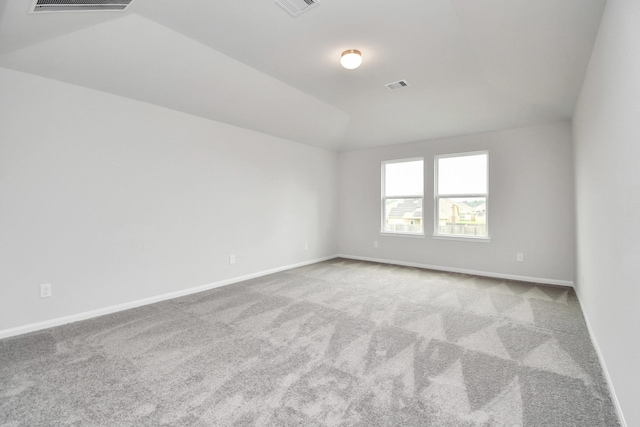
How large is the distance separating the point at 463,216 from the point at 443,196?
0.48 metres

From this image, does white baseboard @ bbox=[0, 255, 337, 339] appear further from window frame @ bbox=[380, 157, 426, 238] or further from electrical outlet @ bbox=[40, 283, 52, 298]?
window frame @ bbox=[380, 157, 426, 238]

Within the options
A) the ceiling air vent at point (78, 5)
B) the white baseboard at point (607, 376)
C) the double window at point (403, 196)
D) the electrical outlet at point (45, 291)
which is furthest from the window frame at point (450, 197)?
the electrical outlet at point (45, 291)

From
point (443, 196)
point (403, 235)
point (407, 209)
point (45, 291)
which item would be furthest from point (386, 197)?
point (45, 291)

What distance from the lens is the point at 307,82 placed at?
3.83 meters

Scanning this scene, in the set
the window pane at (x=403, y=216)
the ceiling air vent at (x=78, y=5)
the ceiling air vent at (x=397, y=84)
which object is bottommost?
the window pane at (x=403, y=216)

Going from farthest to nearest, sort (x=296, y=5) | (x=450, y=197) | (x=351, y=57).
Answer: (x=450, y=197)
(x=351, y=57)
(x=296, y=5)

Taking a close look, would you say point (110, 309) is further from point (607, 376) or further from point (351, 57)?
→ point (607, 376)

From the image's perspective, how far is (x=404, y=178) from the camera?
5.83 metres

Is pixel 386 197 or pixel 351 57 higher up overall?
pixel 351 57

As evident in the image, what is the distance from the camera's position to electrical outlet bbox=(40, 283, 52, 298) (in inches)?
112

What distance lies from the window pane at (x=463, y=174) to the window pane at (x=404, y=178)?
396 mm

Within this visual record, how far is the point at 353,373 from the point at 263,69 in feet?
10.8

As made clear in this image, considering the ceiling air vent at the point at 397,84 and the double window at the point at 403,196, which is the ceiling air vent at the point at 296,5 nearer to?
the ceiling air vent at the point at 397,84

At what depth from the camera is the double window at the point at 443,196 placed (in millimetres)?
4977
